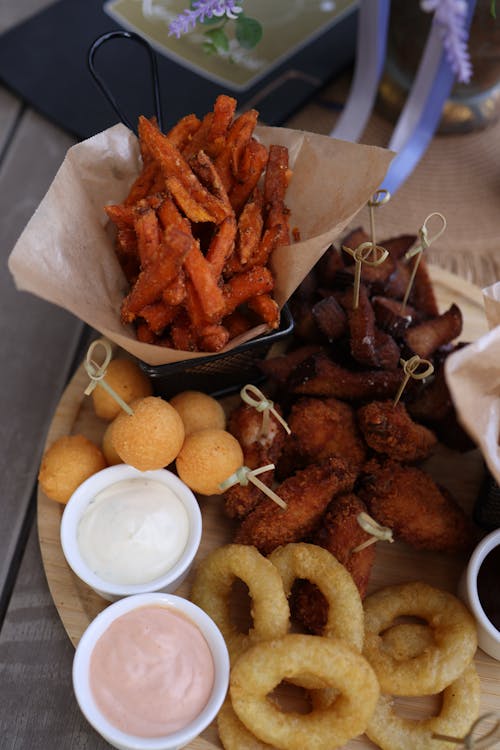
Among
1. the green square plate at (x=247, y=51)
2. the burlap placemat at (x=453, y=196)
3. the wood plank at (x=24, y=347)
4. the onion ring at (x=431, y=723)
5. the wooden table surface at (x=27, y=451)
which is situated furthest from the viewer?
the green square plate at (x=247, y=51)

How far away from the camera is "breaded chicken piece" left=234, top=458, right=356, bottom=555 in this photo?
1.33 metres

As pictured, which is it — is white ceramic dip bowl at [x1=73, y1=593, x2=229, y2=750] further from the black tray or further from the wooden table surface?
the black tray

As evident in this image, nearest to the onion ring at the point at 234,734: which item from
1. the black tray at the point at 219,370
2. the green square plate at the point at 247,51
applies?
the black tray at the point at 219,370

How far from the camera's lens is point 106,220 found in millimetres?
1507

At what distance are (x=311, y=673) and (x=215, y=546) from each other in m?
0.36

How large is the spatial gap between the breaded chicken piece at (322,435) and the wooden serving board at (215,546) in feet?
0.62

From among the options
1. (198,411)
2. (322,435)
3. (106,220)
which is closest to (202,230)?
(106,220)

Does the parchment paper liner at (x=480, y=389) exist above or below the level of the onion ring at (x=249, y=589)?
above

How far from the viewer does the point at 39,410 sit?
167cm

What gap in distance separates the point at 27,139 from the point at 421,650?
Result: 1836 millimetres

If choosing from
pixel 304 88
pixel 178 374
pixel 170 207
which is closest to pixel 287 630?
pixel 178 374

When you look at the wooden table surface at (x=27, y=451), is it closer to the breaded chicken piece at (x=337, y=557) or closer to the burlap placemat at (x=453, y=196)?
the breaded chicken piece at (x=337, y=557)

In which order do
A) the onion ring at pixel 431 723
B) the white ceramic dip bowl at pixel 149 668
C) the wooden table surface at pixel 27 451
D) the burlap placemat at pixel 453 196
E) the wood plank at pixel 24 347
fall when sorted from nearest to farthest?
the white ceramic dip bowl at pixel 149 668 < the onion ring at pixel 431 723 < the wooden table surface at pixel 27 451 < the wood plank at pixel 24 347 < the burlap placemat at pixel 453 196

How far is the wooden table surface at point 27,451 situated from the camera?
129cm
